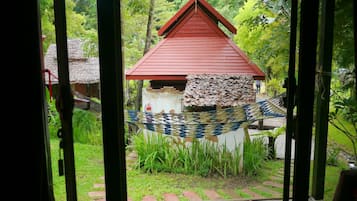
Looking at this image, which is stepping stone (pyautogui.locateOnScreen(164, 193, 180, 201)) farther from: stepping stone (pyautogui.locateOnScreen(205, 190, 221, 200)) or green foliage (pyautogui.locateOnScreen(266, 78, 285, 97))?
green foliage (pyautogui.locateOnScreen(266, 78, 285, 97))

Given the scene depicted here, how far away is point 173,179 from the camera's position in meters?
2.69

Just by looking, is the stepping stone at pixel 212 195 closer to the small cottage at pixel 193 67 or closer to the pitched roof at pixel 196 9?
the small cottage at pixel 193 67

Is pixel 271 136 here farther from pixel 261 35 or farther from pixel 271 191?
pixel 261 35

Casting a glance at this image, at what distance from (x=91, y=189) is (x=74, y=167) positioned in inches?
15.0

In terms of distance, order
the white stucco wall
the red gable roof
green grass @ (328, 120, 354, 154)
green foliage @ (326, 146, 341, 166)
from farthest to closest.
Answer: the white stucco wall
the red gable roof
green foliage @ (326, 146, 341, 166)
green grass @ (328, 120, 354, 154)

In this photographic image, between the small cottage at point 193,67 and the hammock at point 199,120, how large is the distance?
2.8 inches

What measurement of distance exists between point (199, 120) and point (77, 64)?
57.9 inches

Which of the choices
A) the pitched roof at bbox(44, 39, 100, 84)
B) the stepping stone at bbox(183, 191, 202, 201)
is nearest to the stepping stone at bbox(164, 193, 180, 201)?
the stepping stone at bbox(183, 191, 202, 201)

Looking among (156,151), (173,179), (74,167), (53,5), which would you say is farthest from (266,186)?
(53,5)

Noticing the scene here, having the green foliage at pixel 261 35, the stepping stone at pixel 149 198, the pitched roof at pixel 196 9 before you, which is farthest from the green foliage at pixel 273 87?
the stepping stone at pixel 149 198

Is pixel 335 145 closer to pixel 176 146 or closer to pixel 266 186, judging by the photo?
pixel 266 186

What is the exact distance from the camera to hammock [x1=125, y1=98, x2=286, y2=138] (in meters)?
2.43

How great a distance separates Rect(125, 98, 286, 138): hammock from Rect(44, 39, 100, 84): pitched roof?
1237 mm

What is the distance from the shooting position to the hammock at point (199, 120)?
2.43 meters
